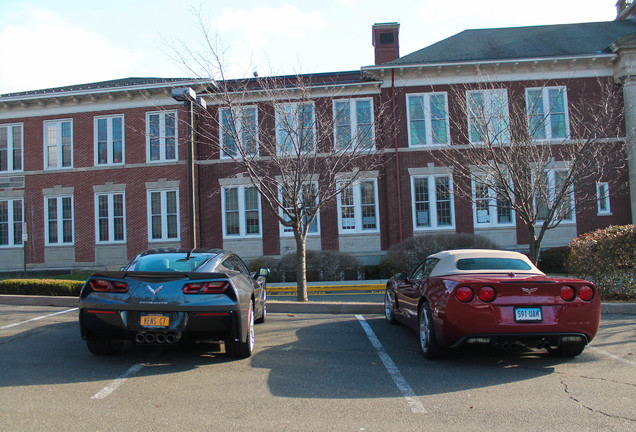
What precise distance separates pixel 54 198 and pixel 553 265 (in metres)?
21.7

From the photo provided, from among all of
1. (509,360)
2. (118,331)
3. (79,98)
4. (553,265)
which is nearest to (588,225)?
(553,265)

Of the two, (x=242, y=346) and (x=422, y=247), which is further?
(x=422, y=247)

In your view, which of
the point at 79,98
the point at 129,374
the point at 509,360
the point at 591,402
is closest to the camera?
the point at 591,402

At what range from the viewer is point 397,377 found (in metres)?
5.04

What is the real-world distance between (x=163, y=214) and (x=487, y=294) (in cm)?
1849

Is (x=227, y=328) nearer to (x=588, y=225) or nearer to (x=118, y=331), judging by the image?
(x=118, y=331)

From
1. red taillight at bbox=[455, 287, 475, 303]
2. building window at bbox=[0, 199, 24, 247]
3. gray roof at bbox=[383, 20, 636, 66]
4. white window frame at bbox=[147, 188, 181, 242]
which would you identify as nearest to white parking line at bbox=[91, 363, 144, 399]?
red taillight at bbox=[455, 287, 475, 303]

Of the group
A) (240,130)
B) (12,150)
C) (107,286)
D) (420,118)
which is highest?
(420,118)

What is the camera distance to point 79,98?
2173cm

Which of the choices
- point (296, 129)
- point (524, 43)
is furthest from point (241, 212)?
point (524, 43)

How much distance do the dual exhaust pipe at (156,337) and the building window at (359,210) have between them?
1537cm

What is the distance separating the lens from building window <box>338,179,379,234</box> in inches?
805

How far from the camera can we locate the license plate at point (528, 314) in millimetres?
5160

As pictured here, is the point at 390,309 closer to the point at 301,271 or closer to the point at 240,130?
the point at 301,271
